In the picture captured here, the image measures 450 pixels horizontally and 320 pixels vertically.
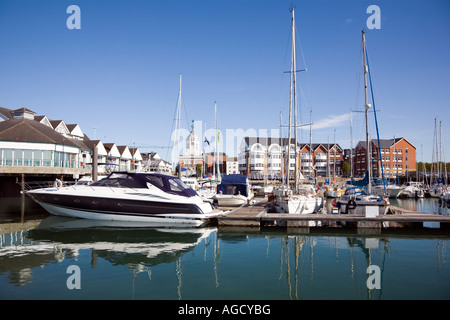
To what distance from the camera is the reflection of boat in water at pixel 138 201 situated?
60.6 feet

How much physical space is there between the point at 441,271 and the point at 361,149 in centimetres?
8946

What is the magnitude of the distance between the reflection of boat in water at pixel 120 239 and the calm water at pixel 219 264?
0.16 feet

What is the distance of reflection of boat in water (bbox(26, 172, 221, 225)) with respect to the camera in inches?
727

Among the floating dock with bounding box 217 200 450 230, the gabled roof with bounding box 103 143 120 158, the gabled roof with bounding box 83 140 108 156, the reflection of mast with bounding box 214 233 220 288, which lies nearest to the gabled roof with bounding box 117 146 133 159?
the gabled roof with bounding box 103 143 120 158

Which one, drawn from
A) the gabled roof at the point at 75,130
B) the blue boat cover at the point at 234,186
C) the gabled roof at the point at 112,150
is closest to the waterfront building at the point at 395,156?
the gabled roof at the point at 112,150

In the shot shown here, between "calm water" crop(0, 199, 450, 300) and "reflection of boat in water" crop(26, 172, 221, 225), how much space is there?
1.28 meters

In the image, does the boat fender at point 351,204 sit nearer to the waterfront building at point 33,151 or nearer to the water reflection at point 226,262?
the water reflection at point 226,262

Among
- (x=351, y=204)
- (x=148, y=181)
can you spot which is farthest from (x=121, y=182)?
(x=351, y=204)

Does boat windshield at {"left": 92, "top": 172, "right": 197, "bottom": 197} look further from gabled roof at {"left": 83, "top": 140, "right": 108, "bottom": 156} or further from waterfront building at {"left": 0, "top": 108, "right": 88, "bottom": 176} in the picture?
gabled roof at {"left": 83, "top": 140, "right": 108, "bottom": 156}

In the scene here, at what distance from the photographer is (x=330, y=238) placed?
53.9 feet

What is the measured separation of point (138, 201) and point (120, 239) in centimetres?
363

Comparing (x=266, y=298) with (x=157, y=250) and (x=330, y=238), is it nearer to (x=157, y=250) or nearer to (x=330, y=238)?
(x=157, y=250)

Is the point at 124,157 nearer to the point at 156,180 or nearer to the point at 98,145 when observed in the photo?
the point at 98,145
